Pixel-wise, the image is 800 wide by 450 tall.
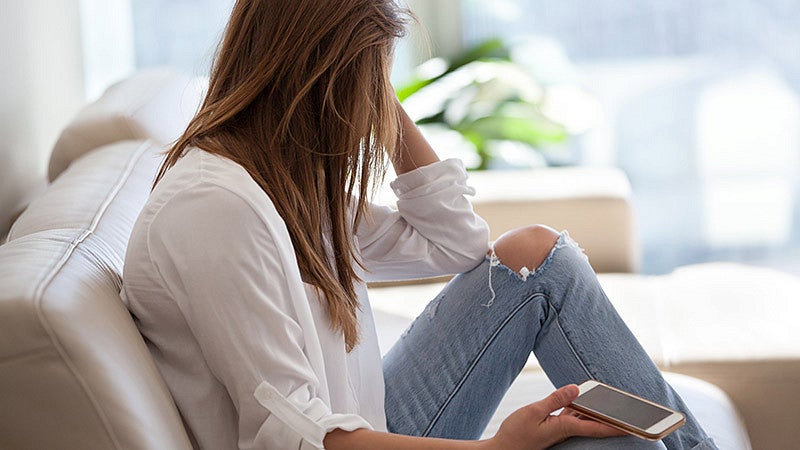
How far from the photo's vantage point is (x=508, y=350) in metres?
1.28

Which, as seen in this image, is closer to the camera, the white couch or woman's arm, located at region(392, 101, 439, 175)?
the white couch

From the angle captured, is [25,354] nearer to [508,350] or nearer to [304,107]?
[304,107]

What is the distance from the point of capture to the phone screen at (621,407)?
1010mm

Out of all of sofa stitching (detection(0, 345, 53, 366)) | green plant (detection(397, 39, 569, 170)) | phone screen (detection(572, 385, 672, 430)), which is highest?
sofa stitching (detection(0, 345, 53, 366))

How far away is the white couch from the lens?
78 cm

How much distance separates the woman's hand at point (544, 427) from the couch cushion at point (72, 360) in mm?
322

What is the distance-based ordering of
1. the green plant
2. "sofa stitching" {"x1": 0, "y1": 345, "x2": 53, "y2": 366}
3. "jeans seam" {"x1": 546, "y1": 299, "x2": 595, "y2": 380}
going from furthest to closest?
the green plant
"jeans seam" {"x1": 546, "y1": 299, "x2": 595, "y2": 380}
"sofa stitching" {"x1": 0, "y1": 345, "x2": 53, "y2": 366}

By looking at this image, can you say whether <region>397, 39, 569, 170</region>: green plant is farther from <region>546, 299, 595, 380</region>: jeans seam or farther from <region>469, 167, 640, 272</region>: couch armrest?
<region>546, 299, 595, 380</region>: jeans seam

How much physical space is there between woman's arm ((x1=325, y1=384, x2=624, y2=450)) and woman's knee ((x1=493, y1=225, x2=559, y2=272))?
299mm

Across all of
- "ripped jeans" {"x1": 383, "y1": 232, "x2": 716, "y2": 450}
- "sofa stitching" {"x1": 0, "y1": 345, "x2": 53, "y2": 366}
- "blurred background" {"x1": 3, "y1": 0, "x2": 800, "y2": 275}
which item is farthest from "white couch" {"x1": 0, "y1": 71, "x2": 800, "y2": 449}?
"blurred background" {"x1": 3, "y1": 0, "x2": 800, "y2": 275}

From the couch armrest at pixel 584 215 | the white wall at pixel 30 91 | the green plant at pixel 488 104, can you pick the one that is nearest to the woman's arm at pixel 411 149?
the white wall at pixel 30 91

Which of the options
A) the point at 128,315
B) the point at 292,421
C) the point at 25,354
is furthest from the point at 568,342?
the point at 25,354

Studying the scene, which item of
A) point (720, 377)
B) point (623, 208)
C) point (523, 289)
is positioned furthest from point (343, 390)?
point (623, 208)

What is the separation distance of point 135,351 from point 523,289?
0.55m
